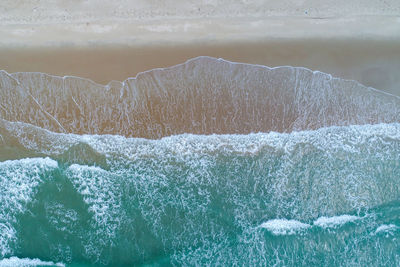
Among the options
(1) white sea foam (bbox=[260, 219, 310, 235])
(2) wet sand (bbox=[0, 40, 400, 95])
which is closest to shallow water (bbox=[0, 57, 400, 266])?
(1) white sea foam (bbox=[260, 219, 310, 235])

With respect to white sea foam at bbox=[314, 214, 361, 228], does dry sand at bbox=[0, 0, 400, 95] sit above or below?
above

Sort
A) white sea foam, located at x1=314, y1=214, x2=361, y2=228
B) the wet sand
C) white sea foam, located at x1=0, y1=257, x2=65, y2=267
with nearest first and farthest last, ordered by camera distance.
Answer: white sea foam, located at x1=0, y1=257, x2=65, y2=267
white sea foam, located at x1=314, y1=214, x2=361, y2=228
the wet sand

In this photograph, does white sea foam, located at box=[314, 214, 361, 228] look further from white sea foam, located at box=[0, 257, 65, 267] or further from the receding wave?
white sea foam, located at box=[0, 257, 65, 267]

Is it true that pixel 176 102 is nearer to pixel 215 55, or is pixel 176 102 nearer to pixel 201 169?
pixel 215 55

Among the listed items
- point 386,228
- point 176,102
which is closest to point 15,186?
point 176,102

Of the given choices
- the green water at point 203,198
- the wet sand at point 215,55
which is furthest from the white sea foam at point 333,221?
the wet sand at point 215,55

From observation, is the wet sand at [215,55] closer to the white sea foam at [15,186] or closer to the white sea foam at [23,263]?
the white sea foam at [15,186]

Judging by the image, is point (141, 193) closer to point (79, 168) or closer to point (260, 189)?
point (79, 168)
